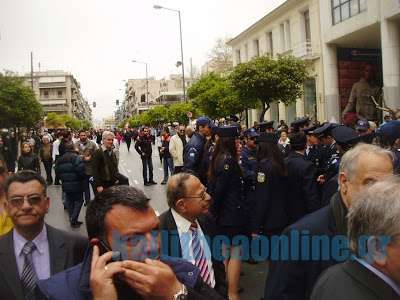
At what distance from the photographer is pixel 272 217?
4.35 metres

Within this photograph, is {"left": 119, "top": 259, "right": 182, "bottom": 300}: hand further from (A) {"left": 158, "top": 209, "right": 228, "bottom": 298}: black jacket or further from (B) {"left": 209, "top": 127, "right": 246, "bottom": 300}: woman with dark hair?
(B) {"left": 209, "top": 127, "right": 246, "bottom": 300}: woman with dark hair

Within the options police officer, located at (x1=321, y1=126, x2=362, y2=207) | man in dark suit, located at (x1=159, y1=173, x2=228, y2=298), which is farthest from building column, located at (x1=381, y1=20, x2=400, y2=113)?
man in dark suit, located at (x1=159, y1=173, x2=228, y2=298)

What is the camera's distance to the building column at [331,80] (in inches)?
899

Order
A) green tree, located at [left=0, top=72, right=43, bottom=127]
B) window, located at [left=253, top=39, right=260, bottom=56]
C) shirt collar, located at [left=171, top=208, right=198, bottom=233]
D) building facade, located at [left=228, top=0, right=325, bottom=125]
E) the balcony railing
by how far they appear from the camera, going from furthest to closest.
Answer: green tree, located at [left=0, top=72, right=43, bottom=127] → window, located at [left=253, top=39, right=260, bottom=56] → the balcony railing → building facade, located at [left=228, top=0, right=325, bottom=125] → shirt collar, located at [left=171, top=208, right=198, bottom=233]

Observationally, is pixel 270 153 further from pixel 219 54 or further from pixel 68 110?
→ pixel 68 110

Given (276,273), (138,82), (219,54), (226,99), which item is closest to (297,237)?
(276,273)

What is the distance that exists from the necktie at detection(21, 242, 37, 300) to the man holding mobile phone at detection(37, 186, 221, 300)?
90cm

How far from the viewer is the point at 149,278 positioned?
1335mm

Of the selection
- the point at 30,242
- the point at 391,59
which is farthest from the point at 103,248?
the point at 391,59

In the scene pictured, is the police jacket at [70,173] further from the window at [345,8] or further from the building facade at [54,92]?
the building facade at [54,92]

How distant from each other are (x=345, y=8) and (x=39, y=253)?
2170cm

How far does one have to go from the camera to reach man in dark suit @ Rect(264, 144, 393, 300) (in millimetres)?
2166

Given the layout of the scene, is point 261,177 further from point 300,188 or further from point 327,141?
point 327,141

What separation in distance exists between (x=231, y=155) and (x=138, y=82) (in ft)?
484
